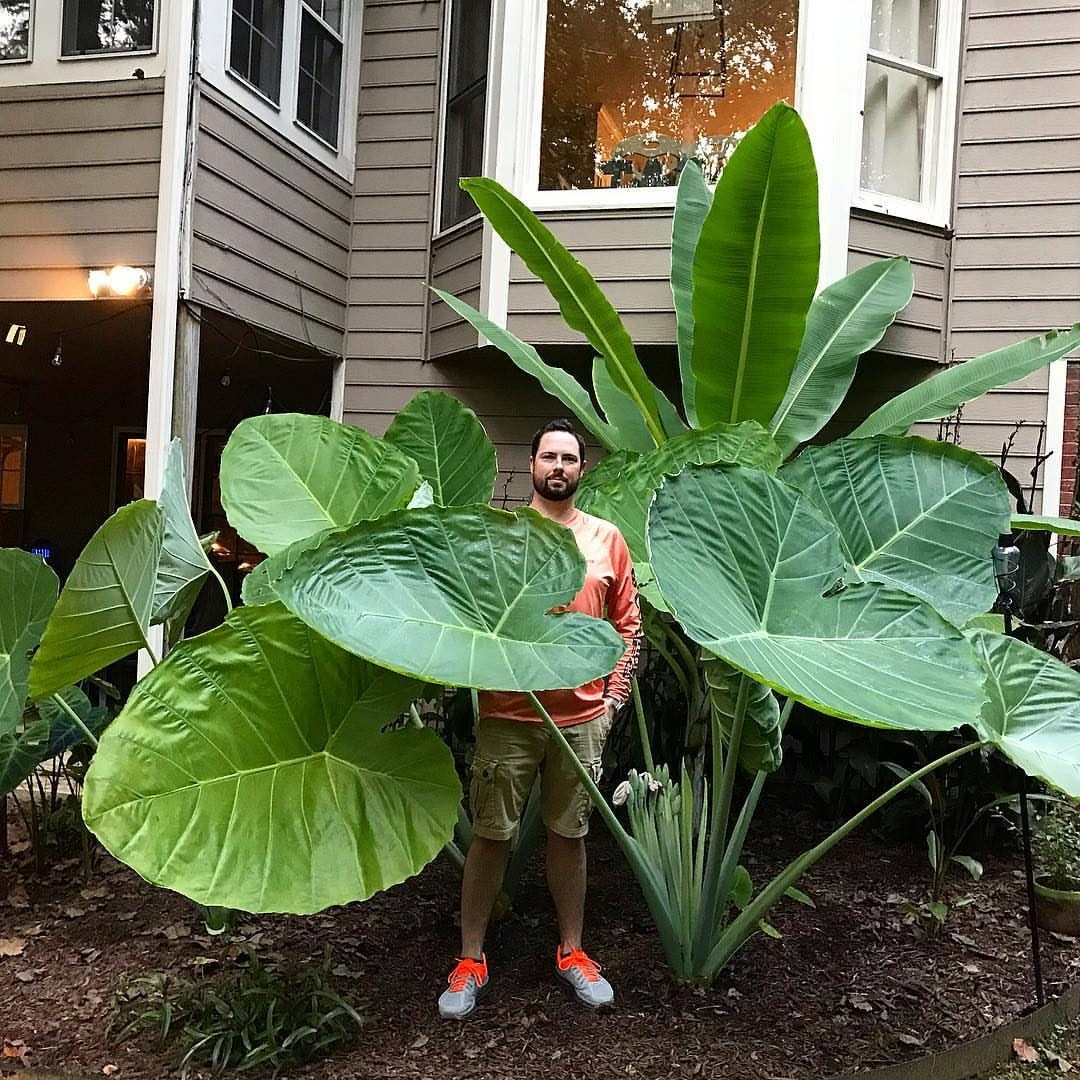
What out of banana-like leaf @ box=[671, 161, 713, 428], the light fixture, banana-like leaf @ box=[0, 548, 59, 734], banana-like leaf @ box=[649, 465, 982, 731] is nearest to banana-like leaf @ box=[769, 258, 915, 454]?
banana-like leaf @ box=[671, 161, 713, 428]

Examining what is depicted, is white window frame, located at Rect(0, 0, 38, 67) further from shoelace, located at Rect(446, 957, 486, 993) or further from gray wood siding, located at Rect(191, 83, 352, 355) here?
shoelace, located at Rect(446, 957, 486, 993)

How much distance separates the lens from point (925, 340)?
4668mm

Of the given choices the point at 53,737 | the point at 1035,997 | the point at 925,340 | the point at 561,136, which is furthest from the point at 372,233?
the point at 1035,997

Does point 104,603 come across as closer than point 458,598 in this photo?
No

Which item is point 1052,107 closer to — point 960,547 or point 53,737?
point 960,547

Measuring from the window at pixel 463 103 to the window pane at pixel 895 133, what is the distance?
6.56ft

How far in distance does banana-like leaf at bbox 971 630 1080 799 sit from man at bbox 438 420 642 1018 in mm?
817

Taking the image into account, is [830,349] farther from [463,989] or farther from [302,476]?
[463,989]

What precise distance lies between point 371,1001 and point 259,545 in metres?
1.17

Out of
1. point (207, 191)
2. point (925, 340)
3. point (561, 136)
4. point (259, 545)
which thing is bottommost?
point (259, 545)

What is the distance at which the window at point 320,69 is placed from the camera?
16.6 ft

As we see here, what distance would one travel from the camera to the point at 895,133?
475 centimetres

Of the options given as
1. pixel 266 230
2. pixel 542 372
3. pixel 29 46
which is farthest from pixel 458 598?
pixel 29 46

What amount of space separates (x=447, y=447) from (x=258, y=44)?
3.08 metres
